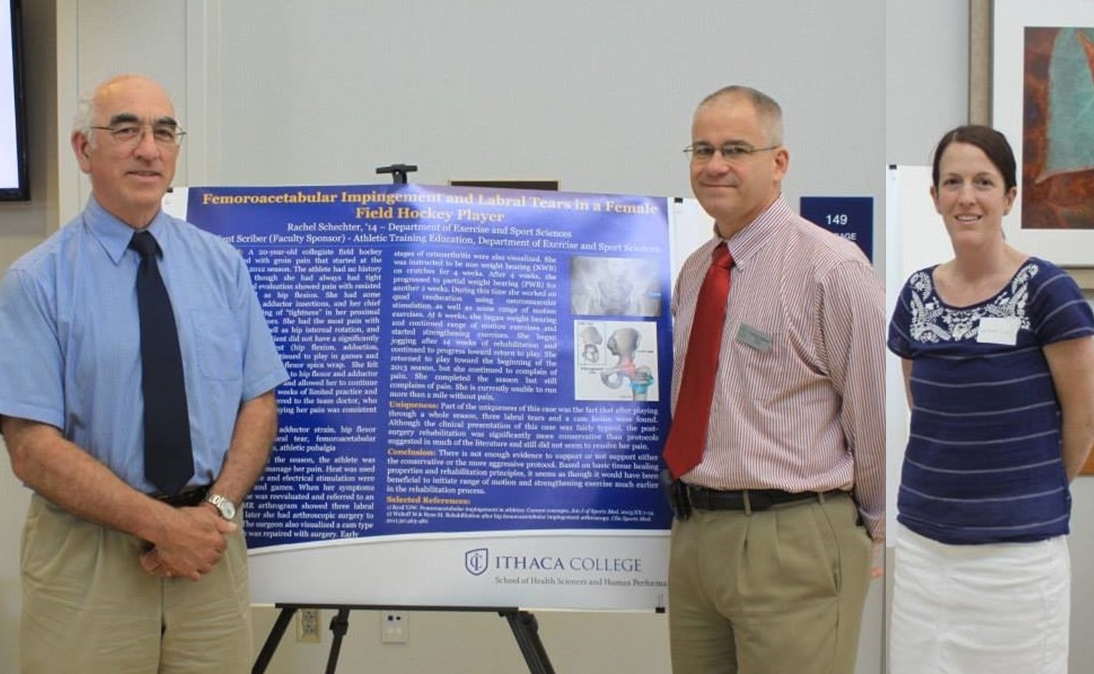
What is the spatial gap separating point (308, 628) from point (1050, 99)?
284cm

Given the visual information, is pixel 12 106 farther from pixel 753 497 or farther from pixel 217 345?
pixel 753 497

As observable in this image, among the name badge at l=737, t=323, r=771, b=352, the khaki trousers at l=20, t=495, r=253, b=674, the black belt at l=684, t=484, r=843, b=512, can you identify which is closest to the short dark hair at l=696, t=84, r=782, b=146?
the name badge at l=737, t=323, r=771, b=352

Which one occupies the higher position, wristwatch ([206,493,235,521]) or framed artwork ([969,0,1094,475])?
framed artwork ([969,0,1094,475])

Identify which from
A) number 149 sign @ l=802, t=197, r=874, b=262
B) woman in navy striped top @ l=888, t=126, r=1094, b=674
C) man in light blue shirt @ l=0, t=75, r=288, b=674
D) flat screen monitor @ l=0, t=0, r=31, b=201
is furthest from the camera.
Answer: number 149 sign @ l=802, t=197, r=874, b=262

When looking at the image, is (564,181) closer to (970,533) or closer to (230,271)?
(230,271)

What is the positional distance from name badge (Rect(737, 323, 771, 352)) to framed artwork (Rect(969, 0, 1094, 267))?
5.59ft

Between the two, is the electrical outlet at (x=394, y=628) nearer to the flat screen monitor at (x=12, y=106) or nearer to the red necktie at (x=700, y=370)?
the red necktie at (x=700, y=370)

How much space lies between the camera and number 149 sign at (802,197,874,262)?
3.24m

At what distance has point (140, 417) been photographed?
1939 millimetres

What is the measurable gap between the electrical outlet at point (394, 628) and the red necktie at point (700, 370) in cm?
151

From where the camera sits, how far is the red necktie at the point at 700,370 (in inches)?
81.8

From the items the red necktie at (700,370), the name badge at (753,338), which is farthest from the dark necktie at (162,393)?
the name badge at (753,338)

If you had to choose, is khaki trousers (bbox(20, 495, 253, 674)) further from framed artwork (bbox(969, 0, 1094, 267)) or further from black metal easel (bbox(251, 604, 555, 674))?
framed artwork (bbox(969, 0, 1094, 267))

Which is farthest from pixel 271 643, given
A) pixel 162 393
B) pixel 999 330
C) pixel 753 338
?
pixel 999 330
